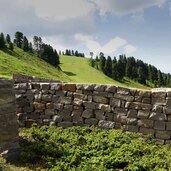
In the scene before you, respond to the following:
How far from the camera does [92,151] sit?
11.6 metres

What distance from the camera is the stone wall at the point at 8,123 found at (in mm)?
10664

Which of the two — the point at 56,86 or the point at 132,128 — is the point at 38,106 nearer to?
the point at 56,86

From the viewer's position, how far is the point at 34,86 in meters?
15.2

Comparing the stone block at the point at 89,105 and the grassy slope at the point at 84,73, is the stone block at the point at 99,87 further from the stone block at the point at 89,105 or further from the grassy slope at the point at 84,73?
the grassy slope at the point at 84,73

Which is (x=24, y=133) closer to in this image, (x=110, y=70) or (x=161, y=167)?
(x=161, y=167)

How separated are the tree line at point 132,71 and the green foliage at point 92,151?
364 feet

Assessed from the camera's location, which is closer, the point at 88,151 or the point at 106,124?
the point at 88,151

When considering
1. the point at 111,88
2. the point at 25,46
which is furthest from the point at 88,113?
the point at 25,46

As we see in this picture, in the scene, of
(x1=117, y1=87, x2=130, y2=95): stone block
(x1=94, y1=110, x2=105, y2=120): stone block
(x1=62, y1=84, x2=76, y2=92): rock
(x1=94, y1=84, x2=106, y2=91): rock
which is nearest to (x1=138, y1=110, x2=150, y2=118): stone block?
(x1=117, y1=87, x2=130, y2=95): stone block

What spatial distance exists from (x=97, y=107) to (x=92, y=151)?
248 cm

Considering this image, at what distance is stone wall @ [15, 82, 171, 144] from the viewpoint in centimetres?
1248

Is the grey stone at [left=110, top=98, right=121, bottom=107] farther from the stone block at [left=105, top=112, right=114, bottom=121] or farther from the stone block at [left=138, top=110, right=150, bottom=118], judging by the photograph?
the stone block at [left=138, top=110, right=150, bottom=118]

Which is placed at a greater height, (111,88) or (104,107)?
(111,88)

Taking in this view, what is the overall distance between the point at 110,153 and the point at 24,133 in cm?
402
